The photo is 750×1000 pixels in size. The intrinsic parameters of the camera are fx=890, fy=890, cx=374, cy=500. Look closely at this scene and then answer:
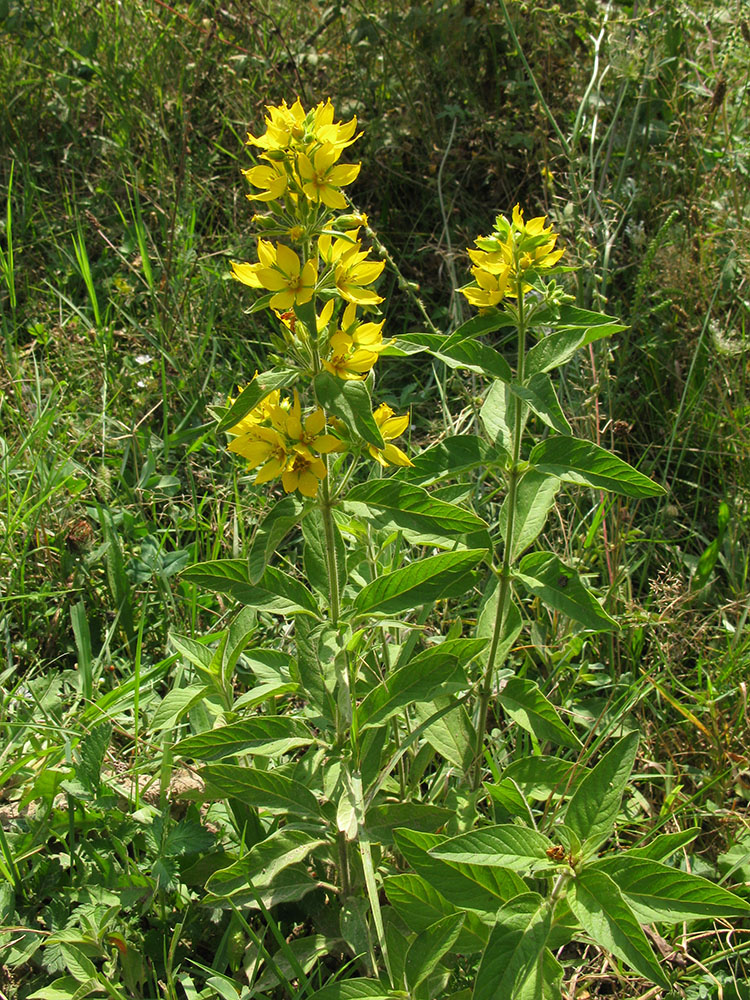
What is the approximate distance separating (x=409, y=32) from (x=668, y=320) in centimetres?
165

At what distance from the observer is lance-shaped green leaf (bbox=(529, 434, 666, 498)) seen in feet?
4.78

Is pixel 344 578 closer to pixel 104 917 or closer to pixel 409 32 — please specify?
pixel 104 917

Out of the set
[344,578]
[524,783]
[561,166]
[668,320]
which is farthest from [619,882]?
[561,166]


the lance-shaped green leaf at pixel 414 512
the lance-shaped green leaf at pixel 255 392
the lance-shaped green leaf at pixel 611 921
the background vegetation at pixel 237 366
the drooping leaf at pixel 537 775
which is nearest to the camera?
the lance-shaped green leaf at pixel 611 921

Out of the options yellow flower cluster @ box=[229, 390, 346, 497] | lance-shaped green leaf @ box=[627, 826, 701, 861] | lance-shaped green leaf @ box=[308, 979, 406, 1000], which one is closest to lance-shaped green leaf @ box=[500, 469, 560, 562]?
yellow flower cluster @ box=[229, 390, 346, 497]

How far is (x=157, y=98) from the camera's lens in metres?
3.63

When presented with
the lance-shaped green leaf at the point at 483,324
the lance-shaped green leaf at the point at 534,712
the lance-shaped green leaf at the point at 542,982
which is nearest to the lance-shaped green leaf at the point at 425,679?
the lance-shaped green leaf at the point at 534,712

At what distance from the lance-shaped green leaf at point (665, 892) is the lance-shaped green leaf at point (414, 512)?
56cm

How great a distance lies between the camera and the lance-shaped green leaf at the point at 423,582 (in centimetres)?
146

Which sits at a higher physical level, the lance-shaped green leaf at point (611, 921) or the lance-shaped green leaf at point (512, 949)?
the lance-shaped green leaf at point (611, 921)

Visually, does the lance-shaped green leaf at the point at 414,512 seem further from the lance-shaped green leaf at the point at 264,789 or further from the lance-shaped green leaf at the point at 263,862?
the lance-shaped green leaf at the point at 263,862

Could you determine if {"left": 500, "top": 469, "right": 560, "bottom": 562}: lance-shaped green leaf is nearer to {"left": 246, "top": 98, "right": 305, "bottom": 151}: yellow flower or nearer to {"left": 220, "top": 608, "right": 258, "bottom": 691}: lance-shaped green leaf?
{"left": 220, "top": 608, "right": 258, "bottom": 691}: lance-shaped green leaf

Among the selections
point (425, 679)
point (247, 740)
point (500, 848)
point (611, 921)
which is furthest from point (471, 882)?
point (247, 740)

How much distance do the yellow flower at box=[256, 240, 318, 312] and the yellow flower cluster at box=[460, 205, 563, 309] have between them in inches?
12.5
